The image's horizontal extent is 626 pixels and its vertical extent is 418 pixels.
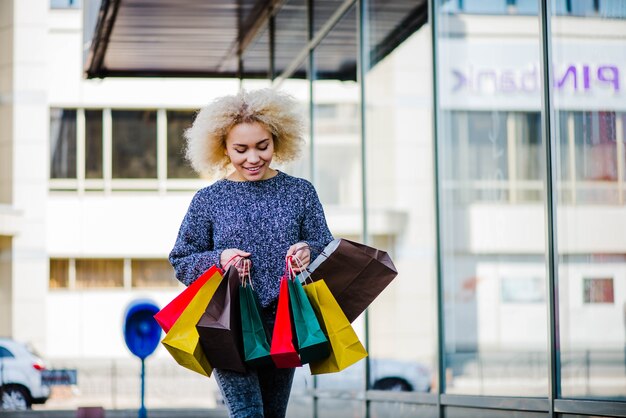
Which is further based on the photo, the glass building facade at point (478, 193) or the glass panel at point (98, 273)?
the glass panel at point (98, 273)

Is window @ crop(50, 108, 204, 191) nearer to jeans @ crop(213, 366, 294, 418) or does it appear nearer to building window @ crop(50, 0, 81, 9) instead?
building window @ crop(50, 0, 81, 9)

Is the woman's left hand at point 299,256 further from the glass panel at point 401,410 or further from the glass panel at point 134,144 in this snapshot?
the glass panel at point 134,144

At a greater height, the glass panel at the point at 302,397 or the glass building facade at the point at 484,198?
the glass building facade at the point at 484,198

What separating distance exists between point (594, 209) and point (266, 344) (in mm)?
3336

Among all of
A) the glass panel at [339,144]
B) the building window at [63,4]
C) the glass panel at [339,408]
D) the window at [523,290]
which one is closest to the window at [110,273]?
the building window at [63,4]

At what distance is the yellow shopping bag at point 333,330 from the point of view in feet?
12.8

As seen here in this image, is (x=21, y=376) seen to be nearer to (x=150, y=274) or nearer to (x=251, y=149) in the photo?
(x=150, y=274)

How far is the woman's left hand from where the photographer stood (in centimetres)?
401

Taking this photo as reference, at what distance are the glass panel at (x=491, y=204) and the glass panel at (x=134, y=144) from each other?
20.2m

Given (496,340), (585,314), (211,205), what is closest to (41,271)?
(496,340)

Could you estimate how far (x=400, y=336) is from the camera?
9211 mm

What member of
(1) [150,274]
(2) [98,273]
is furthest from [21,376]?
(1) [150,274]

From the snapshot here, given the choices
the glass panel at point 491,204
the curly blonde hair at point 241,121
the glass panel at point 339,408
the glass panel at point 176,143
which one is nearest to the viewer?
the curly blonde hair at point 241,121

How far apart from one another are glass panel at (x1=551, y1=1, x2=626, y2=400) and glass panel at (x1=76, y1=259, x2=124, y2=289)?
22.5 metres
